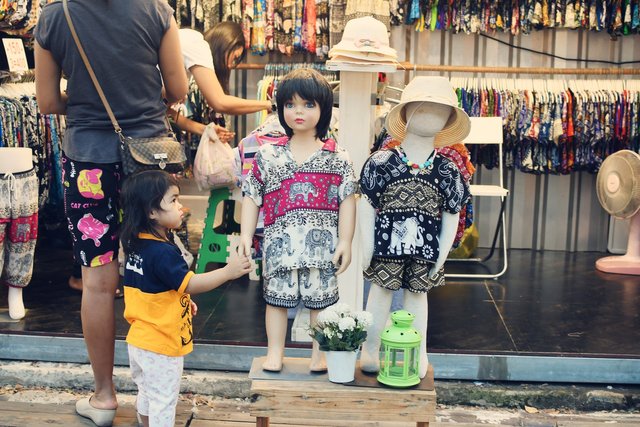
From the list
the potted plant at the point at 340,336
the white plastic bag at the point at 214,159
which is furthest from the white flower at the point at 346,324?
the white plastic bag at the point at 214,159

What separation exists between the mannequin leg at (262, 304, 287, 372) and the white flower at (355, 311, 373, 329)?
324 mm

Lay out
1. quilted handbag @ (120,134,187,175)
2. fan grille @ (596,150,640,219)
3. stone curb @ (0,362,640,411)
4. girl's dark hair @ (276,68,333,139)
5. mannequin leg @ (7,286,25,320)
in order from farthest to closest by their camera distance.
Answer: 1. fan grille @ (596,150,640,219)
2. mannequin leg @ (7,286,25,320)
3. stone curb @ (0,362,640,411)
4. quilted handbag @ (120,134,187,175)
5. girl's dark hair @ (276,68,333,139)

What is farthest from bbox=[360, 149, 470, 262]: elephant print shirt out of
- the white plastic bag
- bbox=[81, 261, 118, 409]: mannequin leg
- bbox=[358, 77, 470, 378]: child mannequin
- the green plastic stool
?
the green plastic stool

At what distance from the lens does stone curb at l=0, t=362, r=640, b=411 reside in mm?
4453

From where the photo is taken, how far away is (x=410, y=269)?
12.4 ft

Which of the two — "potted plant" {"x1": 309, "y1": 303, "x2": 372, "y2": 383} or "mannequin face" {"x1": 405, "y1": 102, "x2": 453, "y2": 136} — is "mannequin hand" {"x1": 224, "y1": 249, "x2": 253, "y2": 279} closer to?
"potted plant" {"x1": 309, "y1": 303, "x2": 372, "y2": 383}

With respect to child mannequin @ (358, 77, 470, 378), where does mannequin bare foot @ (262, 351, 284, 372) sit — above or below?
below

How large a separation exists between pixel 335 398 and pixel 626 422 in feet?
5.14

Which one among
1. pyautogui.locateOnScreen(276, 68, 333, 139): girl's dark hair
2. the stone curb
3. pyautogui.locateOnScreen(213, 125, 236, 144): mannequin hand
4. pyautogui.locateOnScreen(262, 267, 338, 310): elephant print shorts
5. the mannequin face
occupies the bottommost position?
the stone curb

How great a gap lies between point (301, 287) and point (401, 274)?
16.2 inches

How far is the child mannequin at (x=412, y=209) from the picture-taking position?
3.72m

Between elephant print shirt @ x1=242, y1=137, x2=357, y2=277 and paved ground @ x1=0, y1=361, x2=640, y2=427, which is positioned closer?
elephant print shirt @ x1=242, y1=137, x2=357, y2=277

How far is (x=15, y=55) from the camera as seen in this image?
19.5 ft

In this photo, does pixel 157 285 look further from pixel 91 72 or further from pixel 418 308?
pixel 418 308
